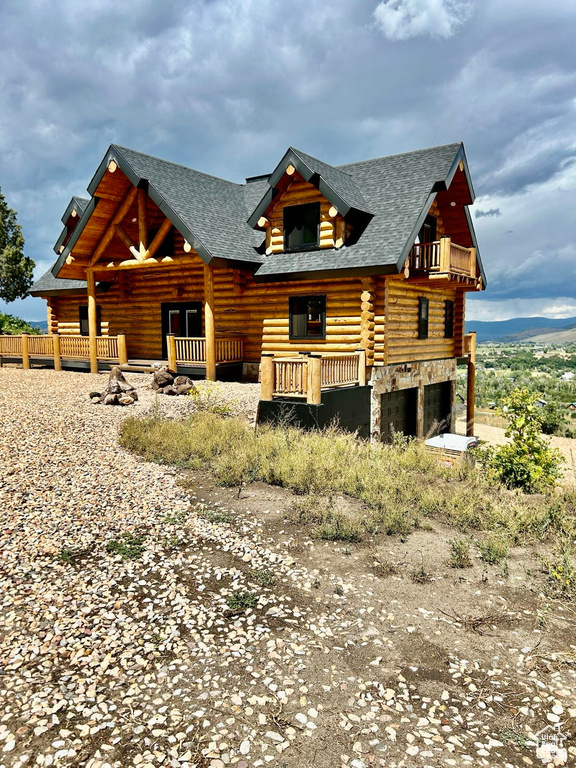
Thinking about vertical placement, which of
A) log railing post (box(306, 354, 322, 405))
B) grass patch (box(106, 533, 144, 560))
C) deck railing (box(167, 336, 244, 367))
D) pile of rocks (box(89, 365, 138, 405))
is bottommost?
grass patch (box(106, 533, 144, 560))

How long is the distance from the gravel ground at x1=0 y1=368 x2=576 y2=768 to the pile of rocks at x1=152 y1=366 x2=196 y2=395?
881cm

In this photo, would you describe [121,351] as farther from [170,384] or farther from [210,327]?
[210,327]

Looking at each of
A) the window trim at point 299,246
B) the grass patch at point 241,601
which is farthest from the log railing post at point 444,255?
the grass patch at point 241,601

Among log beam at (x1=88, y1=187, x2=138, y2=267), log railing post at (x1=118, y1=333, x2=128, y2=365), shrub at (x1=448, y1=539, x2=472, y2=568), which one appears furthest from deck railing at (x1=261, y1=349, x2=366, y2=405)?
log beam at (x1=88, y1=187, x2=138, y2=267)

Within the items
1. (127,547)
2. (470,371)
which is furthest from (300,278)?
(127,547)

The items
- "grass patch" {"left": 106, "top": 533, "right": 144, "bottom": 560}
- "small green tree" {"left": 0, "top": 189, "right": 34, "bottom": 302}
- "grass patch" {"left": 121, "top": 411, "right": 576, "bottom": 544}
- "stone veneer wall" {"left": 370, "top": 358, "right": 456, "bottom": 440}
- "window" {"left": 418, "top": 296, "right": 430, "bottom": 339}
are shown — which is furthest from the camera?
"small green tree" {"left": 0, "top": 189, "right": 34, "bottom": 302}

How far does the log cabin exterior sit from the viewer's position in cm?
1623

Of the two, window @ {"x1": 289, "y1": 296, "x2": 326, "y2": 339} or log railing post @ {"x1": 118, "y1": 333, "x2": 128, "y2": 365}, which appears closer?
window @ {"x1": 289, "y1": 296, "x2": 326, "y2": 339}

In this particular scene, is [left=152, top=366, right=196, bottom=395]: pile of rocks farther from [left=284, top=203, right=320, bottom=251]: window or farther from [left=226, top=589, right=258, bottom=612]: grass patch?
[left=226, top=589, right=258, bottom=612]: grass patch

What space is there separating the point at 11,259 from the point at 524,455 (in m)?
38.6

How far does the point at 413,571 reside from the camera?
23.5 ft

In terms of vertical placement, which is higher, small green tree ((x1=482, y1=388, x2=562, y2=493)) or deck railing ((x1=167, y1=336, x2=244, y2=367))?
deck railing ((x1=167, y1=336, x2=244, y2=367))

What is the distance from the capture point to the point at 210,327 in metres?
18.2

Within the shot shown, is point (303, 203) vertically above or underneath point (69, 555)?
above
